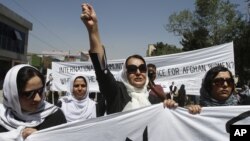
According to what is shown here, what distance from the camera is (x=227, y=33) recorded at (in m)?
29.8

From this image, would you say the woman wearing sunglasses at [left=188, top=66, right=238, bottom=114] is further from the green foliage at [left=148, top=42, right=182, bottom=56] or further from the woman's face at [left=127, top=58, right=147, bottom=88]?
the green foliage at [left=148, top=42, right=182, bottom=56]

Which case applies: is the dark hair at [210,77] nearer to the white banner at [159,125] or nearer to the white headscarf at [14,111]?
the white banner at [159,125]

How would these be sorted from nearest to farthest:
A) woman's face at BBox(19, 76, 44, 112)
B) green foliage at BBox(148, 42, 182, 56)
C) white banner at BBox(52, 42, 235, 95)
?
1. woman's face at BBox(19, 76, 44, 112)
2. white banner at BBox(52, 42, 235, 95)
3. green foliage at BBox(148, 42, 182, 56)

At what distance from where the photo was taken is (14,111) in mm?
2426

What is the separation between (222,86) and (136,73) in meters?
0.66

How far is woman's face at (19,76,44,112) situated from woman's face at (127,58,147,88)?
823mm

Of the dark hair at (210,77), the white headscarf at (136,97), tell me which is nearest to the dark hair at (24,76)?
the white headscarf at (136,97)

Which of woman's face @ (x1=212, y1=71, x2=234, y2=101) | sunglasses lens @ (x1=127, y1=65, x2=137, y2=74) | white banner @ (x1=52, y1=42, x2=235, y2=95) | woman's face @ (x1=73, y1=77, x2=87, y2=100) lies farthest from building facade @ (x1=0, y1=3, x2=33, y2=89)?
woman's face @ (x1=212, y1=71, x2=234, y2=101)

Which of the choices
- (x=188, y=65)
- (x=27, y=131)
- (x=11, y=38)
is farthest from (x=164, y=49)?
(x=27, y=131)

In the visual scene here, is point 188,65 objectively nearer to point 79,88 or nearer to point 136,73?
point 79,88

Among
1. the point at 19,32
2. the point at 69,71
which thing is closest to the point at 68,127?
the point at 69,71

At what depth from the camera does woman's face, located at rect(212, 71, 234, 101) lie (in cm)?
297

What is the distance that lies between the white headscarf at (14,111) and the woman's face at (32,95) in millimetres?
34

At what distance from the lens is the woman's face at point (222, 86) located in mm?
2971
